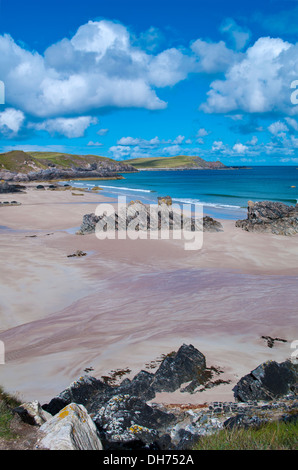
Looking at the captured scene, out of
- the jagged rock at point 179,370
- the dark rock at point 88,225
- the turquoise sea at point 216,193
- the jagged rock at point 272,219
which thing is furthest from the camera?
the turquoise sea at point 216,193

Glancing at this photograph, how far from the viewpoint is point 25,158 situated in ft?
445

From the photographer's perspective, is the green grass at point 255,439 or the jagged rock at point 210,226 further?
the jagged rock at point 210,226

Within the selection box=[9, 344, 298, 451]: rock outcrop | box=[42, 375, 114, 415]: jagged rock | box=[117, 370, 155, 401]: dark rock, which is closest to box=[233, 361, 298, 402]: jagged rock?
box=[9, 344, 298, 451]: rock outcrop

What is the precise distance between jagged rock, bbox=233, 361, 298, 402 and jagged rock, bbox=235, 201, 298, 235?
1775 cm

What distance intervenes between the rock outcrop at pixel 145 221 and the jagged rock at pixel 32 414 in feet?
57.9

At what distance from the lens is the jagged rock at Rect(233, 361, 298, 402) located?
17.3 ft

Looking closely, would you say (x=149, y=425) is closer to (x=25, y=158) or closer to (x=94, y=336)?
(x=94, y=336)

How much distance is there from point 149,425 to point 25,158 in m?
144

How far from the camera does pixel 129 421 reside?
4.23 meters

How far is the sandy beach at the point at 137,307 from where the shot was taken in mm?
6773

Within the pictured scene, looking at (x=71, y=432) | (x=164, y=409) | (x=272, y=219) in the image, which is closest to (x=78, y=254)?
(x=164, y=409)

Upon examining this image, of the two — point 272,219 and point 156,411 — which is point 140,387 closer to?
point 156,411

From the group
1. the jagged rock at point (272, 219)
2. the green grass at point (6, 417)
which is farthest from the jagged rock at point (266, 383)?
the jagged rock at point (272, 219)

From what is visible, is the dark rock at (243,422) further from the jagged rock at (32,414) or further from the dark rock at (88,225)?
the dark rock at (88,225)
